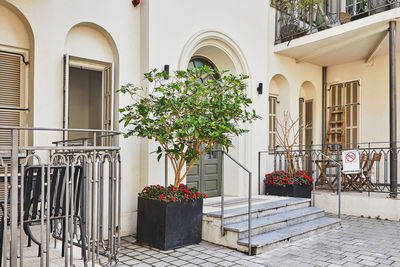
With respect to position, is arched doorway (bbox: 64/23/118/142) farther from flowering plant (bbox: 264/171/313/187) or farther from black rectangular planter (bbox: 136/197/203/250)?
flowering plant (bbox: 264/171/313/187)

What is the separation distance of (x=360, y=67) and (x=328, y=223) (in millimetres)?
5013

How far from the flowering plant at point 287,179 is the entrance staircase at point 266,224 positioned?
630 millimetres

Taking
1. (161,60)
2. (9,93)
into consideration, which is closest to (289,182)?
(161,60)

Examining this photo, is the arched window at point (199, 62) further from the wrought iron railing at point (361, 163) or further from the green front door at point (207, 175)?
the wrought iron railing at point (361, 163)

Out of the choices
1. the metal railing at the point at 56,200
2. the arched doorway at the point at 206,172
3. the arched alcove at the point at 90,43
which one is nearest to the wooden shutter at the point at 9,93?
the arched alcove at the point at 90,43

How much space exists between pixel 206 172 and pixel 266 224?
Answer: 224cm

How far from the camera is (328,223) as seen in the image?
20.4ft

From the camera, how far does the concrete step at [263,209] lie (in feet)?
17.7

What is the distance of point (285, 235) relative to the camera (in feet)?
17.2

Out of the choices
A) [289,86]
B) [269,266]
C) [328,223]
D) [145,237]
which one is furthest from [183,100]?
[289,86]

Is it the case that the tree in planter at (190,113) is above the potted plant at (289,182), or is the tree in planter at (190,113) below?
above

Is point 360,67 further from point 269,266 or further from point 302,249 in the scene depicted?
point 269,266

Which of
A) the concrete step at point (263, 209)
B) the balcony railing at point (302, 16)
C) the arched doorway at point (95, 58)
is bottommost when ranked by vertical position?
the concrete step at point (263, 209)

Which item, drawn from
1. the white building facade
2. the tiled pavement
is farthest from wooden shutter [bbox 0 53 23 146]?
the tiled pavement
